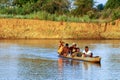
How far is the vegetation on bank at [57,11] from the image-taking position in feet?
219

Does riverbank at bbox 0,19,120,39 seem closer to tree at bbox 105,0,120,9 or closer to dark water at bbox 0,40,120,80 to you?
tree at bbox 105,0,120,9

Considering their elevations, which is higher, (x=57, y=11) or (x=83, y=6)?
(x=83, y=6)

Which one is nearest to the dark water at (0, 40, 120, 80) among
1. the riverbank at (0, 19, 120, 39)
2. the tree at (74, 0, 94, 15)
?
the riverbank at (0, 19, 120, 39)

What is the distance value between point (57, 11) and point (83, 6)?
4.76m

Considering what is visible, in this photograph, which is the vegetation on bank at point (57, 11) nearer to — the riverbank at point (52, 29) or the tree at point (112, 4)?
the tree at point (112, 4)

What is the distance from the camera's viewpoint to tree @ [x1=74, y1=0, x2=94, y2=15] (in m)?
76.2

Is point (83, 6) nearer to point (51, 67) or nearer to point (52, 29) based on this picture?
point (52, 29)

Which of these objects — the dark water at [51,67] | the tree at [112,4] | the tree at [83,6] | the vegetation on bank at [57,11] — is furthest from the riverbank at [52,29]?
the dark water at [51,67]

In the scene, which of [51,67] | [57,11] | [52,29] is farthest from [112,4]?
[51,67]

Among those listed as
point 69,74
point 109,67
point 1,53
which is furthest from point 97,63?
point 1,53

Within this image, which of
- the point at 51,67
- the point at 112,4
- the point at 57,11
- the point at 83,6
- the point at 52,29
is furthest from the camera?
the point at 112,4

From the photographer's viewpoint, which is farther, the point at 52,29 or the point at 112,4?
the point at 112,4

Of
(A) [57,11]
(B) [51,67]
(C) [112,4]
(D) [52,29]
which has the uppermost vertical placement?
(C) [112,4]

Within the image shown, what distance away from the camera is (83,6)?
254 ft
